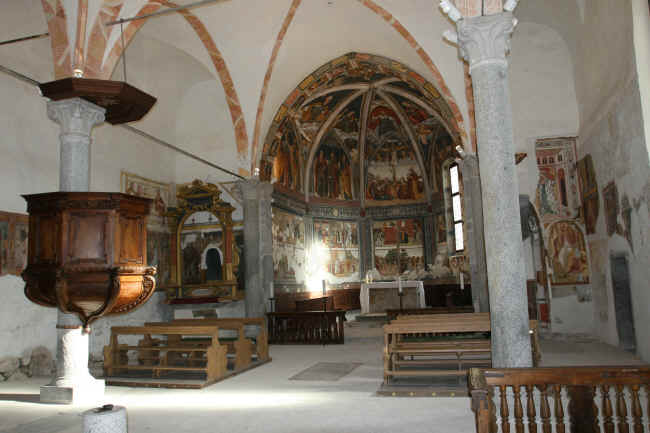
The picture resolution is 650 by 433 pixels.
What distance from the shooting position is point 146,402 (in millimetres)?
7016

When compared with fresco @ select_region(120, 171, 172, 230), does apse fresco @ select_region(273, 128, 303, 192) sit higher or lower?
higher

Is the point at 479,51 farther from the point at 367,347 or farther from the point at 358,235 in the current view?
the point at 358,235

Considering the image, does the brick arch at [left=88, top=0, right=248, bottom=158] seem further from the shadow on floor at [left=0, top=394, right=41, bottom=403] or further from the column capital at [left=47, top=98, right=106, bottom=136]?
the shadow on floor at [left=0, top=394, right=41, bottom=403]

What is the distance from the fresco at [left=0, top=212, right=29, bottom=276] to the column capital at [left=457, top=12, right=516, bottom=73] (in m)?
8.63

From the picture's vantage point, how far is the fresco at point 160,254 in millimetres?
13844

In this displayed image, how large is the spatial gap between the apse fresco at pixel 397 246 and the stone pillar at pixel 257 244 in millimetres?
8056

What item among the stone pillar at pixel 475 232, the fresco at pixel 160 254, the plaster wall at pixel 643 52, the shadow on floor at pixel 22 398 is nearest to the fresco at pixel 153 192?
the fresco at pixel 160 254

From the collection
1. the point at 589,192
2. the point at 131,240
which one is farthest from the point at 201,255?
the point at 589,192

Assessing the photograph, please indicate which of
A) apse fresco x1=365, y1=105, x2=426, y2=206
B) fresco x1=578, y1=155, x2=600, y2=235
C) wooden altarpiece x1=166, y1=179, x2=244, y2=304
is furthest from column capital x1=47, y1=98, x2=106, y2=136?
apse fresco x1=365, y1=105, x2=426, y2=206

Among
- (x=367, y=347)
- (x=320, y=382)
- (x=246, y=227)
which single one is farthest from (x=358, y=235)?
(x=320, y=382)

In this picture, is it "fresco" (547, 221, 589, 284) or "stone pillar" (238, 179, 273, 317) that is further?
"stone pillar" (238, 179, 273, 317)

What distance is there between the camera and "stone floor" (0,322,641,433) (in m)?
5.46

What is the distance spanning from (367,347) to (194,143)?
314 inches

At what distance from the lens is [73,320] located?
7184mm
